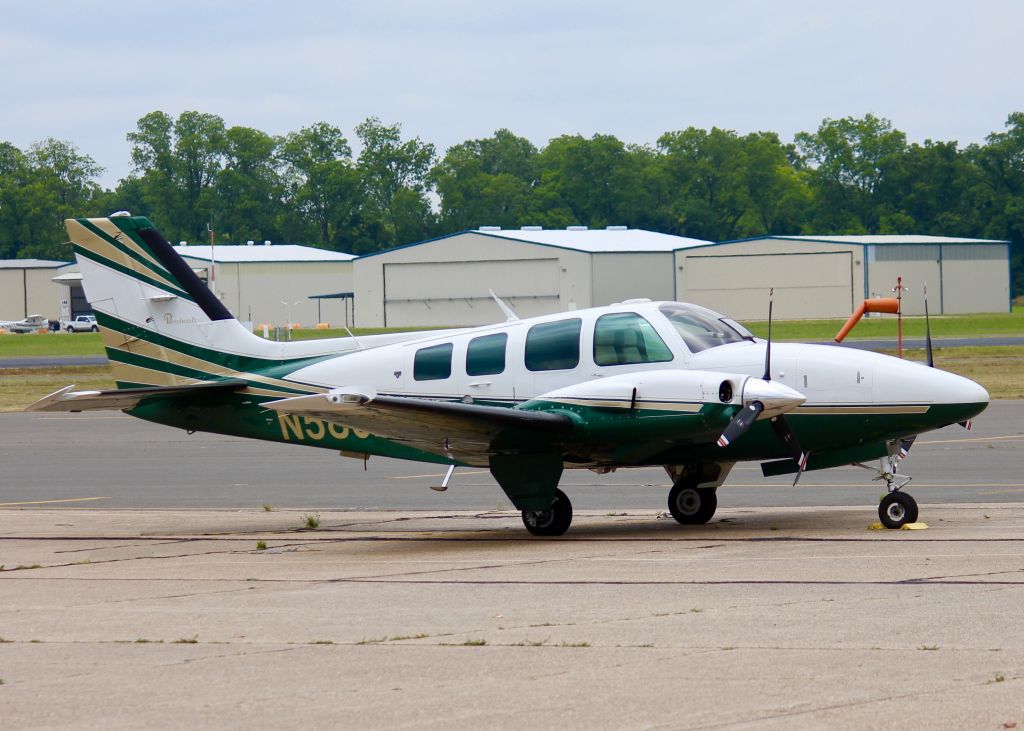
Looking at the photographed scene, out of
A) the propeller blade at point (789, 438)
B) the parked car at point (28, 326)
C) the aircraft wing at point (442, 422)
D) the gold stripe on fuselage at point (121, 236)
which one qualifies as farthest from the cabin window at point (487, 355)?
the parked car at point (28, 326)

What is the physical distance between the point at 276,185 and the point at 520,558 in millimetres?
151550

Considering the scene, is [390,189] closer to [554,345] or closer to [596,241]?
[596,241]

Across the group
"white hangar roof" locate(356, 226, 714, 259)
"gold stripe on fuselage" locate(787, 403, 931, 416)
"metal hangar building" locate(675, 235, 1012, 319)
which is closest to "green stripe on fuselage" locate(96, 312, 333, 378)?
"gold stripe on fuselage" locate(787, 403, 931, 416)

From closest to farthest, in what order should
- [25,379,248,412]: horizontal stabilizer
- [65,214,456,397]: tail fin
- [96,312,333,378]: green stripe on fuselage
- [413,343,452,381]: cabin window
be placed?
1. [25,379,248,412]: horizontal stabilizer
2. [413,343,452,381]: cabin window
3. [96,312,333,378]: green stripe on fuselage
4. [65,214,456,397]: tail fin

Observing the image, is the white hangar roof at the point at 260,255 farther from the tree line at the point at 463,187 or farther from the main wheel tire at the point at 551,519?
the main wheel tire at the point at 551,519

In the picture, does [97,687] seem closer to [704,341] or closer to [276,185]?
[704,341]

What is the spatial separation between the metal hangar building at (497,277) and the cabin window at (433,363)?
246 ft

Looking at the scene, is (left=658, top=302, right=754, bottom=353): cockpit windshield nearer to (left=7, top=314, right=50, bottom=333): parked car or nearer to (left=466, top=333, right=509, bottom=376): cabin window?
(left=466, top=333, right=509, bottom=376): cabin window

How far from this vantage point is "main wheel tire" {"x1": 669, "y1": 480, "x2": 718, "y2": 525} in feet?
→ 51.9

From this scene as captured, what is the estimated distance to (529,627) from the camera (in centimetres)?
985

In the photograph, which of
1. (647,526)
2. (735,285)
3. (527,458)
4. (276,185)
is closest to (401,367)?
(527,458)

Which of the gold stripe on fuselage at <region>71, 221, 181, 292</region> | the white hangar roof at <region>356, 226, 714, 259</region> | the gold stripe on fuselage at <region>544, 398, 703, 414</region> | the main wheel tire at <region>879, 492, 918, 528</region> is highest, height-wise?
the white hangar roof at <region>356, 226, 714, 259</region>

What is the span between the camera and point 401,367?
16.3 meters

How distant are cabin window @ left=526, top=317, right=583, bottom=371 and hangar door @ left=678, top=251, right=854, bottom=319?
3137 inches
